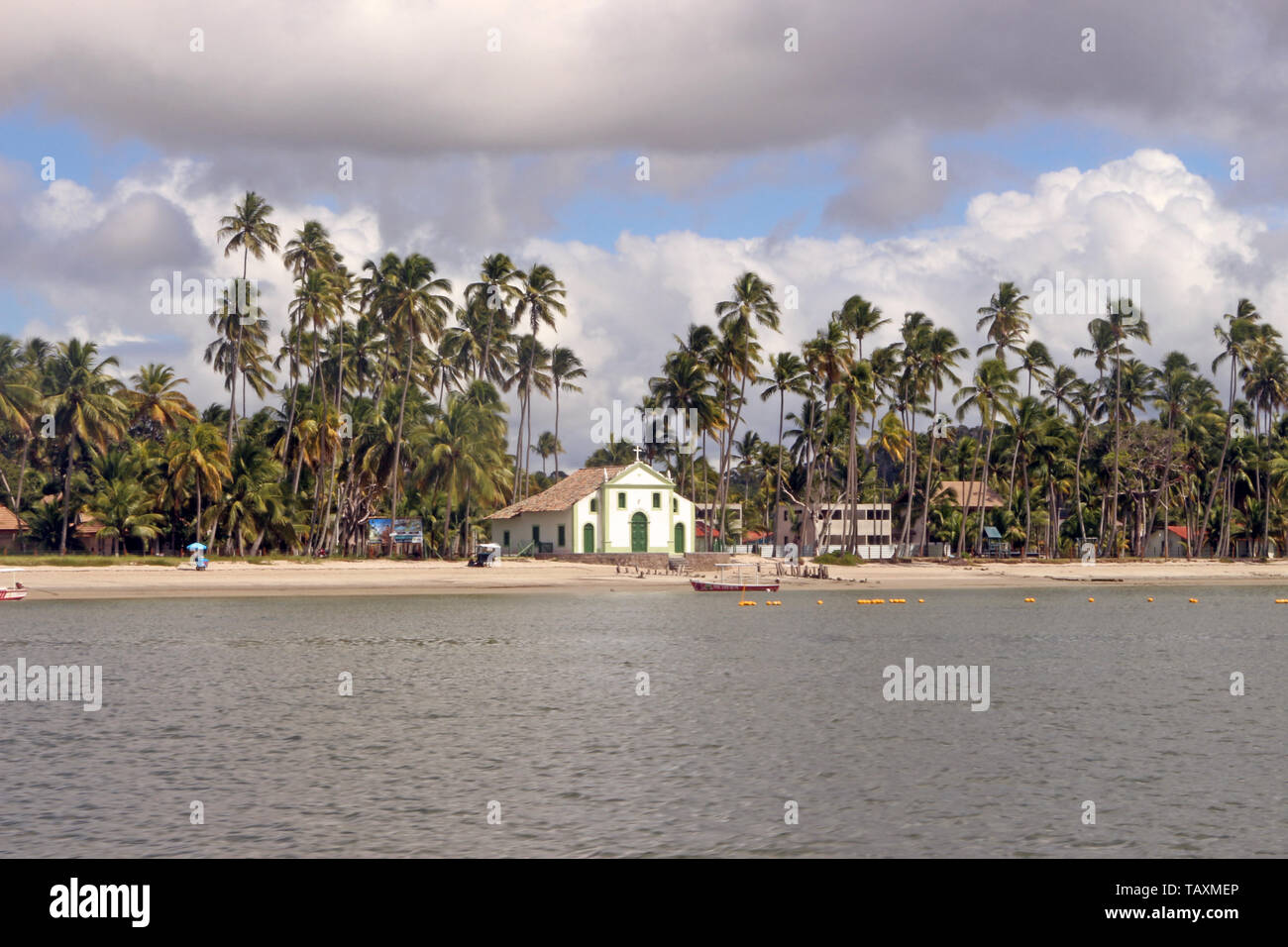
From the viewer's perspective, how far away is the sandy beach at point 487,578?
58781 mm

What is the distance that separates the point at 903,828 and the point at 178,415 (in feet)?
238

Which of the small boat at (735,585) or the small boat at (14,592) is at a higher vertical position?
the small boat at (14,592)

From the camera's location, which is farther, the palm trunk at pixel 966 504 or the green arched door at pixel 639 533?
the palm trunk at pixel 966 504

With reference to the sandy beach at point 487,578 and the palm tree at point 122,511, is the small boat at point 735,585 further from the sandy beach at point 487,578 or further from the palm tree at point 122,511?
the palm tree at point 122,511

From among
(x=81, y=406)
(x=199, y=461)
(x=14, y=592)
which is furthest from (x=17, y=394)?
(x=14, y=592)

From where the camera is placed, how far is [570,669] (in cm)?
3194

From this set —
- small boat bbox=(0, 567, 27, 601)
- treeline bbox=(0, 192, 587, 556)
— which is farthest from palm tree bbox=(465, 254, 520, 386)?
small boat bbox=(0, 567, 27, 601)

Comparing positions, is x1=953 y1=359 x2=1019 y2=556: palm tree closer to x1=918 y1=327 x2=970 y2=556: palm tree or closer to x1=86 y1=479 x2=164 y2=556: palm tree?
x1=918 y1=327 x2=970 y2=556: palm tree

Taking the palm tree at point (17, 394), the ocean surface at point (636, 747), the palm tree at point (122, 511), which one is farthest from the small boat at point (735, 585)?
the palm tree at point (17, 394)

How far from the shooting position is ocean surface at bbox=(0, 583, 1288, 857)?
603 inches

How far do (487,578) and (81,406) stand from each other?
25829 millimetres

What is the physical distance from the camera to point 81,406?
7138 cm

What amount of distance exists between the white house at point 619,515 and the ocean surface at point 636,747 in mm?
36774
